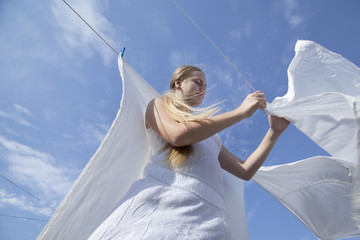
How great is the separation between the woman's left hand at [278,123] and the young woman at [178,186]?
17 cm

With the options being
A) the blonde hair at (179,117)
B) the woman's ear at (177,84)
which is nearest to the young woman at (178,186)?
the blonde hair at (179,117)

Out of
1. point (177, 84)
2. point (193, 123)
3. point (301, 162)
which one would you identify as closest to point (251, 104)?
point (193, 123)

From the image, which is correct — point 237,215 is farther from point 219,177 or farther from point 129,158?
point 129,158

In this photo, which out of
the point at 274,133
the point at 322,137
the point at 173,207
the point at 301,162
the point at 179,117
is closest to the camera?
the point at 173,207

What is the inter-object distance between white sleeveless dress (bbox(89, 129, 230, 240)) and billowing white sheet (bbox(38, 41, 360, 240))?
25 cm

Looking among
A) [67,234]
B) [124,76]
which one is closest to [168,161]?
[67,234]

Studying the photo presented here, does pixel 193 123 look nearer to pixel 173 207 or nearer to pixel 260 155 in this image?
pixel 173 207

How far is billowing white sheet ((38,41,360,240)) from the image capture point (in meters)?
0.71

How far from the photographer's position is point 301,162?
1013 mm

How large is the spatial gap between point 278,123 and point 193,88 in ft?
1.21

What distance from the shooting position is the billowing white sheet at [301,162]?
2.35 ft

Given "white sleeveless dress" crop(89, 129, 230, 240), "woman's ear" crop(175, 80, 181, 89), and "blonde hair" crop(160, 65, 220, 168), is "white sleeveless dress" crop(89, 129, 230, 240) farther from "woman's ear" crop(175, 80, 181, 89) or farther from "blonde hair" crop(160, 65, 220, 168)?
"woman's ear" crop(175, 80, 181, 89)

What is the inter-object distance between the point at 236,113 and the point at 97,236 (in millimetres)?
468

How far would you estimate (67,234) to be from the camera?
676 millimetres
